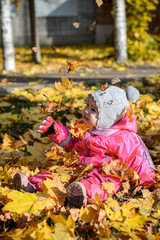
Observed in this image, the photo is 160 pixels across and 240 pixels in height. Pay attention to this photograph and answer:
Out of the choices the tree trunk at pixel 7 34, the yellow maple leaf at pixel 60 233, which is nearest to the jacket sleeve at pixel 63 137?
the yellow maple leaf at pixel 60 233

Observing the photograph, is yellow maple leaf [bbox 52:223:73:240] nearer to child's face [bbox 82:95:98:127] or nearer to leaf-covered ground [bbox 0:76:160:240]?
leaf-covered ground [bbox 0:76:160:240]

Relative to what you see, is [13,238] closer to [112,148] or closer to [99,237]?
[99,237]

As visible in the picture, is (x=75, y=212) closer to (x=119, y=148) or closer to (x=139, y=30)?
(x=119, y=148)

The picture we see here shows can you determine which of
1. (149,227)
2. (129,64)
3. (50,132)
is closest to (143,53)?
(129,64)

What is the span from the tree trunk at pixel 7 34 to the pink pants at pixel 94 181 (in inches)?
214

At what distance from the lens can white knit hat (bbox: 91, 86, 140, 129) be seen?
6.88 ft

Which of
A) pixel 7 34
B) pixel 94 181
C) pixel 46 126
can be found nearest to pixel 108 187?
pixel 94 181

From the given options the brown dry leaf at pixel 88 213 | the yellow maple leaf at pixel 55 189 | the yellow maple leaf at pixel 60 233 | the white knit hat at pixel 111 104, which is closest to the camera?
the yellow maple leaf at pixel 60 233

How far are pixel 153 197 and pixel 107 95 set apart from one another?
771 mm

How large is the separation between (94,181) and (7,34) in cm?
569

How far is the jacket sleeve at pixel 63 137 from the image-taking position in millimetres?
2348

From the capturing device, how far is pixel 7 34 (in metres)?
6.87

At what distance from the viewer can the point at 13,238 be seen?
148cm

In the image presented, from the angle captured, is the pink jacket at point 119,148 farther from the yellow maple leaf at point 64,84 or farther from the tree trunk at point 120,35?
the tree trunk at point 120,35
